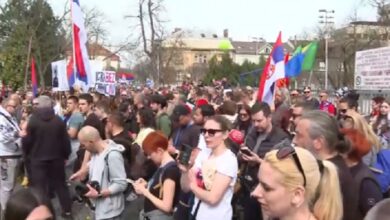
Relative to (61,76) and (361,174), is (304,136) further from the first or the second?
(61,76)

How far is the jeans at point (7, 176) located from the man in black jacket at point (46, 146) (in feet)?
2.05

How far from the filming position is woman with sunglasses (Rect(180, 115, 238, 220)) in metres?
4.55

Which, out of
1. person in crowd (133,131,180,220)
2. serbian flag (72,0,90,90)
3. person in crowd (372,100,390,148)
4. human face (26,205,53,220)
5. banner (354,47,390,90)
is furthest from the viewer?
banner (354,47,390,90)

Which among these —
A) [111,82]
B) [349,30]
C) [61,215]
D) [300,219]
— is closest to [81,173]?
[61,215]

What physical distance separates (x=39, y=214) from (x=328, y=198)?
1.34 m

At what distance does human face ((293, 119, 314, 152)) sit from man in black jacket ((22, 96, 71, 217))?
4951 millimetres

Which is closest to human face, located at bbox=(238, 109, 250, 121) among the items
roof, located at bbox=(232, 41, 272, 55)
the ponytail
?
the ponytail

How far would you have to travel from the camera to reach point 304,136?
3.72m

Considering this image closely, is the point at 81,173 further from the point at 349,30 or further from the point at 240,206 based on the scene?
the point at 349,30

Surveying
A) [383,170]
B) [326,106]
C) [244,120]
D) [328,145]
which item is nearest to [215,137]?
[328,145]

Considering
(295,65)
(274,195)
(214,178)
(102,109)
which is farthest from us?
(295,65)

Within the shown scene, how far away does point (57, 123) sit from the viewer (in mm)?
8078

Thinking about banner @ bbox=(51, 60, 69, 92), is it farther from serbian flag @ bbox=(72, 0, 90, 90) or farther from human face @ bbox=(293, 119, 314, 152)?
human face @ bbox=(293, 119, 314, 152)

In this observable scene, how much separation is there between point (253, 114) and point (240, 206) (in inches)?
38.2
